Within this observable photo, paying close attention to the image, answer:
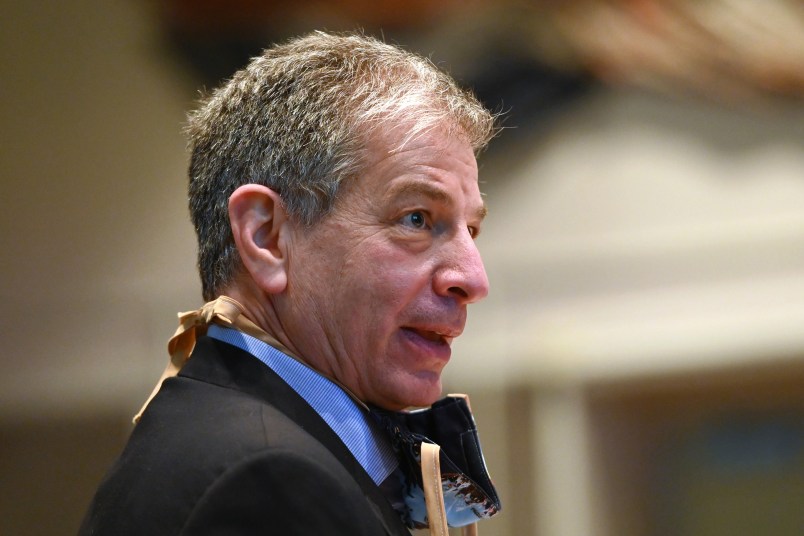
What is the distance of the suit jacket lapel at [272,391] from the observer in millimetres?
1373

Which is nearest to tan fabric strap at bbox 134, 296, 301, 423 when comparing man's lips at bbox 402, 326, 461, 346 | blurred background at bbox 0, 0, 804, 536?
man's lips at bbox 402, 326, 461, 346

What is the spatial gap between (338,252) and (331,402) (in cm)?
24

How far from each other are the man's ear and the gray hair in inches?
0.9

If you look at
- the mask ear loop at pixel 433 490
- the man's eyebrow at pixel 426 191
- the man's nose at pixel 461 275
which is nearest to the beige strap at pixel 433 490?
the mask ear loop at pixel 433 490

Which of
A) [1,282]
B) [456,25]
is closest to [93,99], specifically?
[1,282]

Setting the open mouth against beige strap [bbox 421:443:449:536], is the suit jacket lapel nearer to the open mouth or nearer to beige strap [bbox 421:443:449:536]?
beige strap [bbox 421:443:449:536]

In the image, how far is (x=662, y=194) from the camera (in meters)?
4.34

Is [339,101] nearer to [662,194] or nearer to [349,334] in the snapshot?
[349,334]

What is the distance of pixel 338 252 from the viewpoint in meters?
1.57

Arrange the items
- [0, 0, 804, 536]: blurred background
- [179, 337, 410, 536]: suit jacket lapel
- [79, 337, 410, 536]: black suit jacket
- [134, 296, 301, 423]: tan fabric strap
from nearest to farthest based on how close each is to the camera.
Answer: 1. [79, 337, 410, 536]: black suit jacket
2. [179, 337, 410, 536]: suit jacket lapel
3. [134, 296, 301, 423]: tan fabric strap
4. [0, 0, 804, 536]: blurred background

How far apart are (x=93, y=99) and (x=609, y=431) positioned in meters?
2.63

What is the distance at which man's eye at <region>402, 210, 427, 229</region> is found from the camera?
5.29ft

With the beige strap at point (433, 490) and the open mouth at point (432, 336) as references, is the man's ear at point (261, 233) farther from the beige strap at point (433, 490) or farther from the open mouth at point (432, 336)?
the beige strap at point (433, 490)

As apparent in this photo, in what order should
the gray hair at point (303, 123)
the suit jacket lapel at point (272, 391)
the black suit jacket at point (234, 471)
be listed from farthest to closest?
the gray hair at point (303, 123) → the suit jacket lapel at point (272, 391) → the black suit jacket at point (234, 471)
